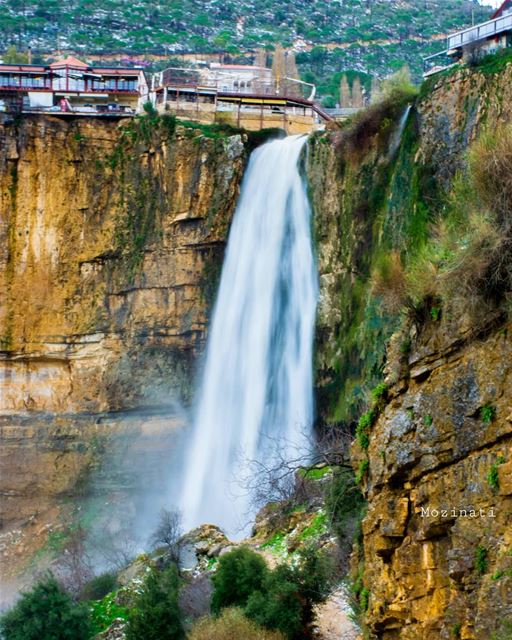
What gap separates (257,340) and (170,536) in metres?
9.40

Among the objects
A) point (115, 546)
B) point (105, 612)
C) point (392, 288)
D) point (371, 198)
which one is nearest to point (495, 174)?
point (392, 288)

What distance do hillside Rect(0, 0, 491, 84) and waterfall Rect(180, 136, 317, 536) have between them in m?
49.8

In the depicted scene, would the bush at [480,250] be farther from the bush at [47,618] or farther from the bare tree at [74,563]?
the bare tree at [74,563]

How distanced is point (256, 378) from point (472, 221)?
2818cm

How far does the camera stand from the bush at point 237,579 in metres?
22.3

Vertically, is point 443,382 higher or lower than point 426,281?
lower

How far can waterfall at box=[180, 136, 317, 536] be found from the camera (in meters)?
39.3

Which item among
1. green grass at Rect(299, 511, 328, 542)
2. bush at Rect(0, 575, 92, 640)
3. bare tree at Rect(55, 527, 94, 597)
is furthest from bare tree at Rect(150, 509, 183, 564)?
green grass at Rect(299, 511, 328, 542)

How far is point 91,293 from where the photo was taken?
43.2 meters

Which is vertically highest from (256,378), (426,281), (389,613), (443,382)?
Result: (426,281)

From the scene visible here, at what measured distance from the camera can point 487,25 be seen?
36031mm

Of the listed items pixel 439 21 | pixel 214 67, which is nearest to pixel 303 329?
pixel 214 67

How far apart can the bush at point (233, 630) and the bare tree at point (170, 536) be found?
9.32 m

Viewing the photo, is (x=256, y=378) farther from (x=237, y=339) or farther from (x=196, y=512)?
(x=196, y=512)
